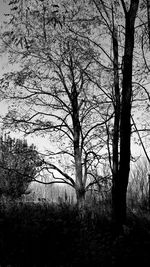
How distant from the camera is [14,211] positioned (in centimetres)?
1031

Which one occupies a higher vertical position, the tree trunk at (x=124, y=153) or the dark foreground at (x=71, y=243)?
the tree trunk at (x=124, y=153)

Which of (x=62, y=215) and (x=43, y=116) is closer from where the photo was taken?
(x=62, y=215)

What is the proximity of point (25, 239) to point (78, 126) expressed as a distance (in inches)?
278

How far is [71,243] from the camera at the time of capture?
6.77 meters

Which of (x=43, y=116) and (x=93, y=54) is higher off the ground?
(x=93, y=54)

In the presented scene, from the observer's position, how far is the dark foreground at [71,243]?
547 cm

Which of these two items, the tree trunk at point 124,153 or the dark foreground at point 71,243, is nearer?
the dark foreground at point 71,243

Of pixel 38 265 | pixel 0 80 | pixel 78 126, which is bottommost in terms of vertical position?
pixel 38 265

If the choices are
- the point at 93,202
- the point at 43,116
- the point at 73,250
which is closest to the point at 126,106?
the point at 73,250

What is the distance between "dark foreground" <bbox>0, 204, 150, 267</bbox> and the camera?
215 inches

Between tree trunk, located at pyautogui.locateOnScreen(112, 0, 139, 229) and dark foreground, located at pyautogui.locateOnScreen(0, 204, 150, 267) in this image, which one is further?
tree trunk, located at pyautogui.locateOnScreen(112, 0, 139, 229)

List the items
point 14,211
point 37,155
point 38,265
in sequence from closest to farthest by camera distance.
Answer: point 38,265
point 14,211
point 37,155

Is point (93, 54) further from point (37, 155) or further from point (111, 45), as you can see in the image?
point (37, 155)

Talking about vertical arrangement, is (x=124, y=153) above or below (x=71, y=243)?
A: above
